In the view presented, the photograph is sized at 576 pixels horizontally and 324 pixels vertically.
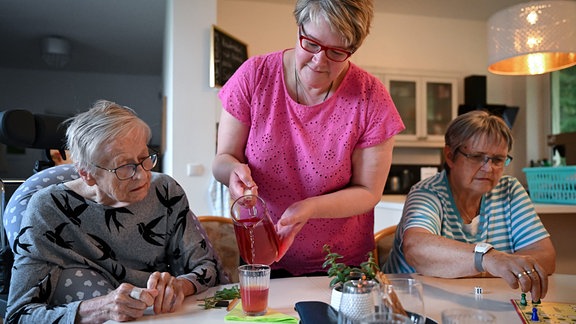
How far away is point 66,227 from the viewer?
4.45 feet

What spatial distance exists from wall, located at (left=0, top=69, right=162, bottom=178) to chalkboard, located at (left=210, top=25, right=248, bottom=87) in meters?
3.19

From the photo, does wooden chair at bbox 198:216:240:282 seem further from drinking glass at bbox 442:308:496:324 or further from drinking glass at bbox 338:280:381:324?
drinking glass at bbox 442:308:496:324

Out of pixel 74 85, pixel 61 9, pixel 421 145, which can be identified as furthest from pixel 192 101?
pixel 74 85

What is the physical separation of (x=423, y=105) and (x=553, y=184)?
2723mm

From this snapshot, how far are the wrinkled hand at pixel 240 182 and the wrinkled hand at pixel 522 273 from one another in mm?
639

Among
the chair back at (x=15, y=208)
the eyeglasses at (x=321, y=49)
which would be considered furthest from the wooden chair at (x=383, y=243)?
the chair back at (x=15, y=208)

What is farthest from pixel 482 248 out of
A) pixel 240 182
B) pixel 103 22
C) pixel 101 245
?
pixel 103 22

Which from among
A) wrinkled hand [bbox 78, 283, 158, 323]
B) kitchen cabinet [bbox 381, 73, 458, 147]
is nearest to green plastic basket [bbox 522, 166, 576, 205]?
wrinkled hand [bbox 78, 283, 158, 323]

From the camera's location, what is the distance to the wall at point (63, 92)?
738 centimetres

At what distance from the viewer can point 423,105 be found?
5.21m

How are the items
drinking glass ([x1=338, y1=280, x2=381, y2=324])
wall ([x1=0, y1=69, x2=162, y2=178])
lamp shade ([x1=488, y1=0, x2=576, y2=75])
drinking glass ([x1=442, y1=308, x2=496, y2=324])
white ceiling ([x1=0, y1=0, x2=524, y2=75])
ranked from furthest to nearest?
1. wall ([x1=0, y1=69, x2=162, y2=178])
2. white ceiling ([x1=0, y1=0, x2=524, y2=75])
3. lamp shade ([x1=488, y1=0, x2=576, y2=75])
4. drinking glass ([x1=338, y1=280, x2=381, y2=324])
5. drinking glass ([x1=442, y1=308, x2=496, y2=324])

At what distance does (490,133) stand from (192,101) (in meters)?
2.65

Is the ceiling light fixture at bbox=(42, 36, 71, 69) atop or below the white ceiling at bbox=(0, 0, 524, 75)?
below

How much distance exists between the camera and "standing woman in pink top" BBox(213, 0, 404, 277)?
1.49 metres
